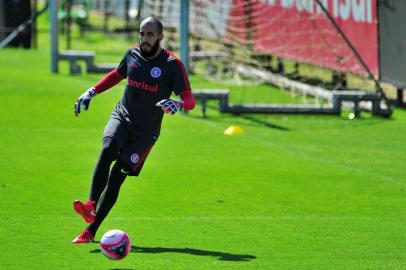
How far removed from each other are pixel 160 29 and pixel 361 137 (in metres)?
8.08

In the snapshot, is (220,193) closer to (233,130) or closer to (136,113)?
(136,113)

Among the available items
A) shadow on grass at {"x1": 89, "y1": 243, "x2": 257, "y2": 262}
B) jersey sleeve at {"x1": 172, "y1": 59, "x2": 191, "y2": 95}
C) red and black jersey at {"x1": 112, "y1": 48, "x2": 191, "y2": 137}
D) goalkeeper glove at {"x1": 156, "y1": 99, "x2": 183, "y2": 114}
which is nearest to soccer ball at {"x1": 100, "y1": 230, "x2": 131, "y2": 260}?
shadow on grass at {"x1": 89, "y1": 243, "x2": 257, "y2": 262}

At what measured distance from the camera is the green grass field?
32.0ft

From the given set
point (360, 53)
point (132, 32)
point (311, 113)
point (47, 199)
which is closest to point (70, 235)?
point (47, 199)

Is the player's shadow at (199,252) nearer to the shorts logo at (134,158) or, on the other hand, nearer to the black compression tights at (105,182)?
the black compression tights at (105,182)

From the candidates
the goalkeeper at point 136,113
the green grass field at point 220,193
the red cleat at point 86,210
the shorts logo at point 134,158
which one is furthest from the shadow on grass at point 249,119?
the red cleat at point 86,210

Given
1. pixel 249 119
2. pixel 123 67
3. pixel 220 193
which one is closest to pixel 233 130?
pixel 249 119

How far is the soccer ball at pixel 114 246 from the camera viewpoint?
9.34 m

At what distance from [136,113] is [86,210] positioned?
1007 millimetres

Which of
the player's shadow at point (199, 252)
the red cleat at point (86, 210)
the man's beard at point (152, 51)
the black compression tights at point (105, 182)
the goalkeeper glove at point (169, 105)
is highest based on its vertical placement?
the man's beard at point (152, 51)

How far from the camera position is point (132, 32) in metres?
39.6

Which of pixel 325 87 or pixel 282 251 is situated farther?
pixel 325 87

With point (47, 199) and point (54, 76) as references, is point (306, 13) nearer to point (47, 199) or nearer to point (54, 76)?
point (54, 76)

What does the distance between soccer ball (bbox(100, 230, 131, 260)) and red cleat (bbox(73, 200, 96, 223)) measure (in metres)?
0.61
